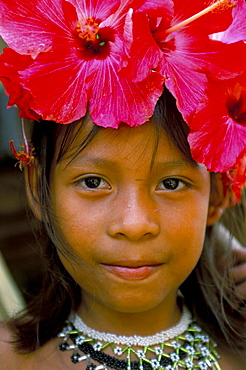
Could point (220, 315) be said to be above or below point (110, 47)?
below

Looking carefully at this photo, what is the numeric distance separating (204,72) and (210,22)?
0.11 meters

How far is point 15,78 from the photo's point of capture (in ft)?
4.04

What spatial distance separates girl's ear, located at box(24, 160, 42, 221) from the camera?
1.45m

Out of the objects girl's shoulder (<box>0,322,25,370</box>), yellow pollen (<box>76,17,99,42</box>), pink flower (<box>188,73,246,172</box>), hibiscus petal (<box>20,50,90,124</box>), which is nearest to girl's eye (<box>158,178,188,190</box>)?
pink flower (<box>188,73,246,172</box>)

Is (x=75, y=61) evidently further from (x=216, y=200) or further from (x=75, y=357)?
(x=75, y=357)

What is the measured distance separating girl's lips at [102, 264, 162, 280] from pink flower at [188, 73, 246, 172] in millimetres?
297

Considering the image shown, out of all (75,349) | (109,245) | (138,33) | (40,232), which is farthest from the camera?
(40,232)

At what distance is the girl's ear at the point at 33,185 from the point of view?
1.45m

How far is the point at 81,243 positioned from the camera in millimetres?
1281

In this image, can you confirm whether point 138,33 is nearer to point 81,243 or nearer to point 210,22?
point 210,22

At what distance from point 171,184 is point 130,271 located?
0.24 m

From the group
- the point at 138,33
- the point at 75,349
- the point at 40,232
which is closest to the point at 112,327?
the point at 75,349

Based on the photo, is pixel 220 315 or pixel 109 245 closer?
pixel 109 245

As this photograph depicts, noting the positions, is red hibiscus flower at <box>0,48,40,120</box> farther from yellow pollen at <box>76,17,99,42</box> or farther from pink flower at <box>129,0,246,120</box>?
pink flower at <box>129,0,246,120</box>
